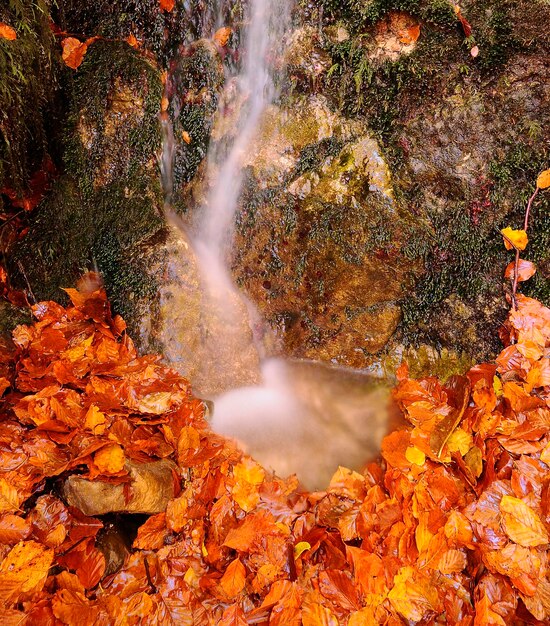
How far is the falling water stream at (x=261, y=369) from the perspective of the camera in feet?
10.3

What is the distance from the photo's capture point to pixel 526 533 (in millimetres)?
2105

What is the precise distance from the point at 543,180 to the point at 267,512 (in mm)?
2803

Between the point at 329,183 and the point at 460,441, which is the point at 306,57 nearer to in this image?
the point at 329,183

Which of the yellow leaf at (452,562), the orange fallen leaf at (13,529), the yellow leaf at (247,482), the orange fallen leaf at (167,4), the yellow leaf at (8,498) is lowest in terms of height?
the yellow leaf at (452,562)

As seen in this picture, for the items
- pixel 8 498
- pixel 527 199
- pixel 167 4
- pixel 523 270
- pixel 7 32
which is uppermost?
pixel 167 4

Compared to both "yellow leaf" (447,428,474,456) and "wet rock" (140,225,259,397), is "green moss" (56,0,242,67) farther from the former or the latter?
"yellow leaf" (447,428,474,456)

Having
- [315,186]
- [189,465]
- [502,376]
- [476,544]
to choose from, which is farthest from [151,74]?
[476,544]

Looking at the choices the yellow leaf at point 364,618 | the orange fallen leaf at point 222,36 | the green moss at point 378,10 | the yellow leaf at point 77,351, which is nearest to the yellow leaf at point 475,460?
the yellow leaf at point 364,618

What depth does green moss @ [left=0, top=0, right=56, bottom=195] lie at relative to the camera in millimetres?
2900

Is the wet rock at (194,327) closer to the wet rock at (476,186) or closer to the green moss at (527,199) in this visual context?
the wet rock at (476,186)

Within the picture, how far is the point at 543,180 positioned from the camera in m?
2.73

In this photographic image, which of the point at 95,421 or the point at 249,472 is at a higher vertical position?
the point at 95,421

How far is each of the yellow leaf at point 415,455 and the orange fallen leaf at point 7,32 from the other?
397 cm

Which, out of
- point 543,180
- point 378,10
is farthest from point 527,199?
point 378,10
